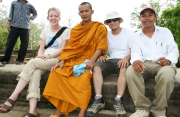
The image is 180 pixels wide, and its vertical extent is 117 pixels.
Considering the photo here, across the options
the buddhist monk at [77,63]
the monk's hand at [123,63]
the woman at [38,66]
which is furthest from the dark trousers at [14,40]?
the monk's hand at [123,63]

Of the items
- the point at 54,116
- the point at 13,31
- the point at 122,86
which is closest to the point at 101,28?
the point at 122,86

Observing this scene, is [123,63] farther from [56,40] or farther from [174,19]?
[174,19]

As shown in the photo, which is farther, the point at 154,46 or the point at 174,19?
the point at 174,19

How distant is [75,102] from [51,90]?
43 cm

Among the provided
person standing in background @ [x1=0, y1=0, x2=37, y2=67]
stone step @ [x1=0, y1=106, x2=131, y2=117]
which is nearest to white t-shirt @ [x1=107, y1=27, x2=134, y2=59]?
stone step @ [x1=0, y1=106, x2=131, y2=117]

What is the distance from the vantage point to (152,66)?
2.36 metres

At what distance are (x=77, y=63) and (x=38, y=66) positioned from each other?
2.15 feet

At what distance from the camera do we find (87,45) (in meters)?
2.76

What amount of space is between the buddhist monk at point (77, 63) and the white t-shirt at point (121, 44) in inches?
8.9

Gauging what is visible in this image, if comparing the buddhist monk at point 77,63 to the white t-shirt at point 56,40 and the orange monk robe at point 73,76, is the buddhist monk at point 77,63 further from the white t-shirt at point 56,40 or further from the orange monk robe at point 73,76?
the white t-shirt at point 56,40

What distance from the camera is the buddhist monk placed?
232 centimetres

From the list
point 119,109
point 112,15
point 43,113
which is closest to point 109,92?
point 119,109

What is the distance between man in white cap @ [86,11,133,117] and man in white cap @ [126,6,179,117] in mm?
185

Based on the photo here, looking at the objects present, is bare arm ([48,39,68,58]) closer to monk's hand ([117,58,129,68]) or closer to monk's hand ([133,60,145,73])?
monk's hand ([117,58,129,68])
